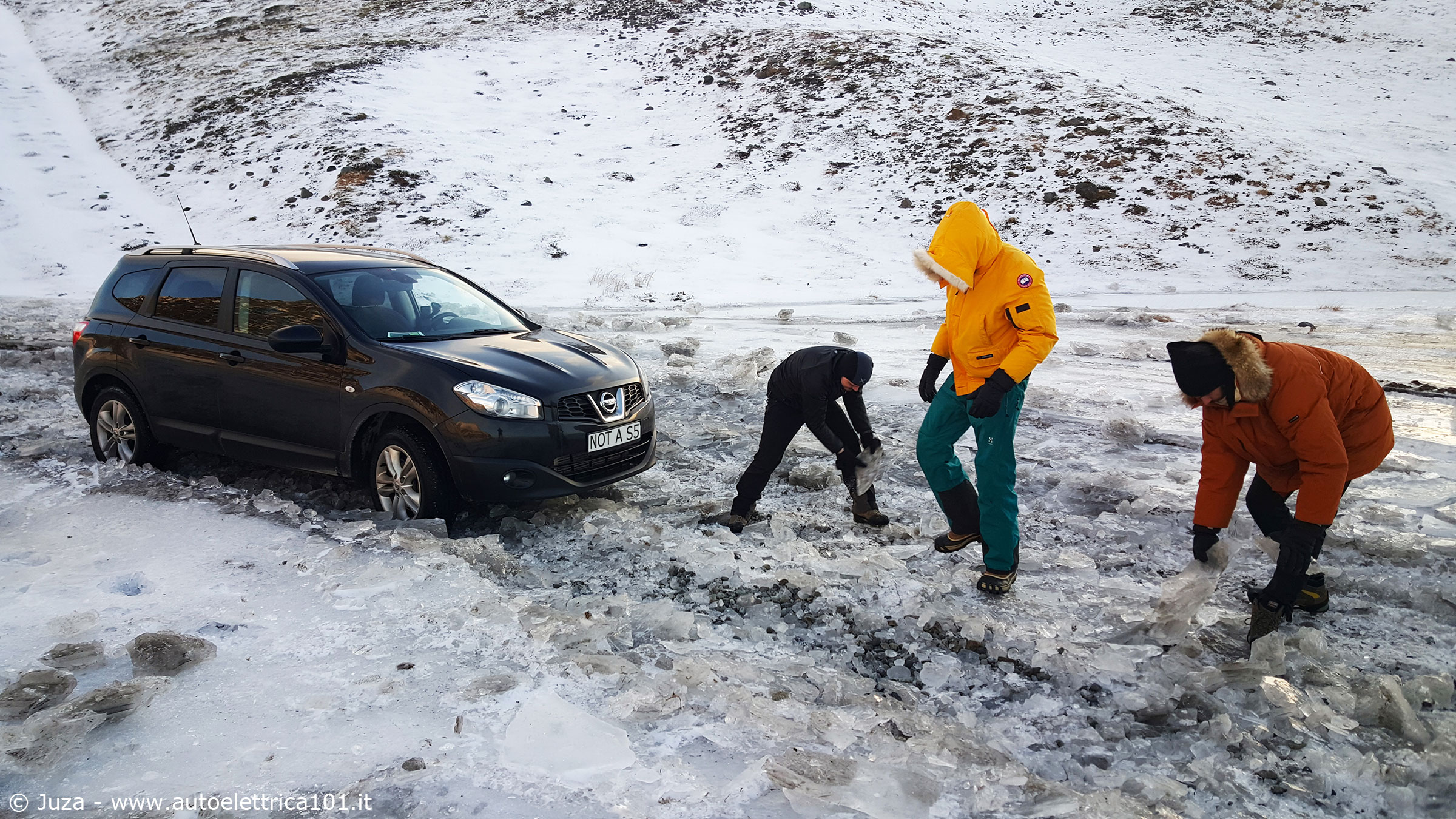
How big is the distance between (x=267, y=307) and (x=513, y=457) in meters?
2.00

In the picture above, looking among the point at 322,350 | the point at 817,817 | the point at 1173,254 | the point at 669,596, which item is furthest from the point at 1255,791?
the point at 1173,254

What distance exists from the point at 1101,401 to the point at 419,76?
2318 centimetres

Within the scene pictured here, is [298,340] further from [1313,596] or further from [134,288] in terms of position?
[1313,596]

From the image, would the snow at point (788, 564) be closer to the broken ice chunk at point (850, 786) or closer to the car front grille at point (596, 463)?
the broken ice chunk at point (850, 786)

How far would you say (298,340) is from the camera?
4.72 meters

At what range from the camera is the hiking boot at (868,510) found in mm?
4879

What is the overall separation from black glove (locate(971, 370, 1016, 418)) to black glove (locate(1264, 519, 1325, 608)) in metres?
1.23

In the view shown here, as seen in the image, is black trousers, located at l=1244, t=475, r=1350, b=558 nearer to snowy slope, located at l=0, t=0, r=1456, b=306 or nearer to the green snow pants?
the green snow pants

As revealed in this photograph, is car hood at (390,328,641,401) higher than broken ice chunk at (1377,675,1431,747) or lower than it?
higher

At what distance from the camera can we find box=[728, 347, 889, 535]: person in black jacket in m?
4.44

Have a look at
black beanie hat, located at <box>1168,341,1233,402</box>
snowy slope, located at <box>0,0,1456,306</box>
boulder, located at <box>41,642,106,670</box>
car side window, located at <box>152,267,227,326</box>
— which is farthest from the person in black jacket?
snowy slope, located at <box>0,0,1456,306</box>

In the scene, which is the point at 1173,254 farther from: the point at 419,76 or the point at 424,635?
the point at 419,76

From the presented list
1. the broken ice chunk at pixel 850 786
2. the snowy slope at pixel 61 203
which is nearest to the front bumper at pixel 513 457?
the broken ice chunk at pixel 850 786

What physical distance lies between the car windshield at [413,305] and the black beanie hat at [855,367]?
2342mm
